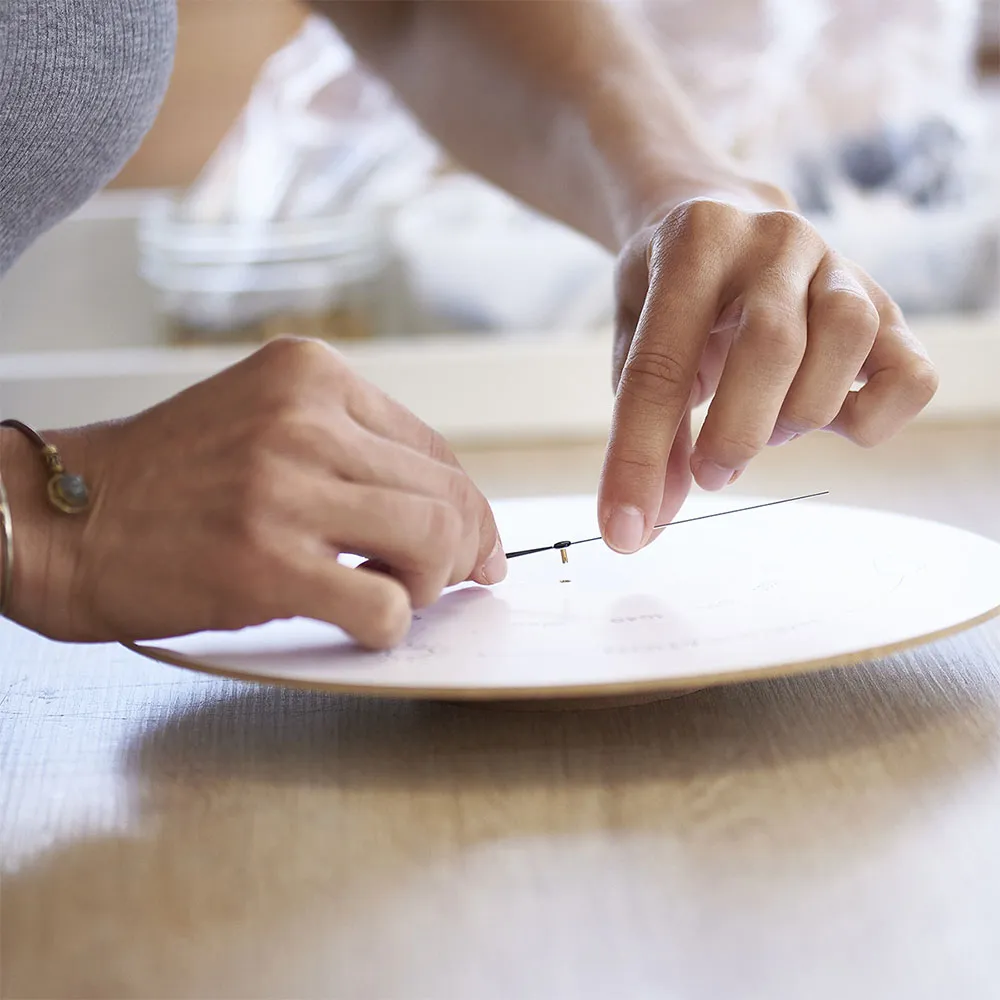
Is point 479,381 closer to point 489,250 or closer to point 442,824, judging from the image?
point 489,250

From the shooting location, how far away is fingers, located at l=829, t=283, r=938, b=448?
571mm

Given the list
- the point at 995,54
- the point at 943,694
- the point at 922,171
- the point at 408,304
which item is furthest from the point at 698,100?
the point at 943,694

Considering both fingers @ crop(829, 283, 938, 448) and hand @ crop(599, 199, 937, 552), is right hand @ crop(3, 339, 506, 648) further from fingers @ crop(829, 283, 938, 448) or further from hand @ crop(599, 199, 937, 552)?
fingers @ crop(829, 283, 938, 448)

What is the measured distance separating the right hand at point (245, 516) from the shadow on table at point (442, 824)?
0.17 ft

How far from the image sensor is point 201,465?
46 cm

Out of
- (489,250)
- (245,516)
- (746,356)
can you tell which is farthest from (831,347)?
(489,250)

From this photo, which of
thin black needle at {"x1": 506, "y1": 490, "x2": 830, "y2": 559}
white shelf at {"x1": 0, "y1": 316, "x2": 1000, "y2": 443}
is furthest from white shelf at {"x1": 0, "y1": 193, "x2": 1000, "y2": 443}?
thin black needle at {"x1": 506, "y1": 490, "x2": 830, "y2": 559}

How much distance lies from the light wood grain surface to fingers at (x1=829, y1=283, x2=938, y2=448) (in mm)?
114

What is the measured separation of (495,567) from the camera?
0.53 meters

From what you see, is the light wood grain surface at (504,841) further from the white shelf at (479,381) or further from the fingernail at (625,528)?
the white shelf at (479,381)

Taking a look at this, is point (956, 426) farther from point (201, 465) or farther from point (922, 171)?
point (201, 465)

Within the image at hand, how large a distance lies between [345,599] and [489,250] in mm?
875

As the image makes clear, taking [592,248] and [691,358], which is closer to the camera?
[691,358]

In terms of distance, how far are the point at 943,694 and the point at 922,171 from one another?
36.9 inches
